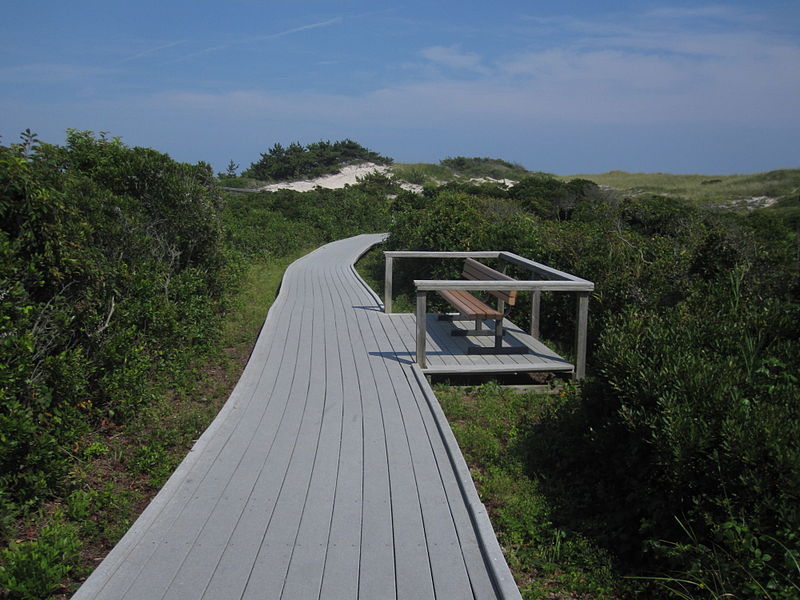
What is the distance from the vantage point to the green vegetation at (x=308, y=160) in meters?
49.3

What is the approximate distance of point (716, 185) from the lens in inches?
1802

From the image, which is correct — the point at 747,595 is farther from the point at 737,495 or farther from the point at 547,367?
the point at 547,367

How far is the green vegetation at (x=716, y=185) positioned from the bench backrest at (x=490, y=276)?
86.1 ft

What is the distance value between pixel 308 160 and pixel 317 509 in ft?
161

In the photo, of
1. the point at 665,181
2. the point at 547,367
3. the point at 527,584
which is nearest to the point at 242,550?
the point at 527,584

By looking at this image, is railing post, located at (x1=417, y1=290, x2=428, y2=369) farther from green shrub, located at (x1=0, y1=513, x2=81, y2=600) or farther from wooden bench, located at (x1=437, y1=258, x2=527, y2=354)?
green shrub, located at (x1=0, y1=513, x2=81, y2=600)

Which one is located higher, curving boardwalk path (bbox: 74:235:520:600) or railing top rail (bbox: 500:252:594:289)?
railing top rail (bbox: 500:252:594:289)

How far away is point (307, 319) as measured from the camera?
30.8 feet

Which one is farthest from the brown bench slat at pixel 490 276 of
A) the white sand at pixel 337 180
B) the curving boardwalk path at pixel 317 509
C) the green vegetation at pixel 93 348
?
the white sand at pixel 337 180

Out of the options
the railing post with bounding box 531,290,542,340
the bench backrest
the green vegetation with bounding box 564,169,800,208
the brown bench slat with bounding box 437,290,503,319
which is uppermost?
the green vegetation with bounding box 564,169,800,208

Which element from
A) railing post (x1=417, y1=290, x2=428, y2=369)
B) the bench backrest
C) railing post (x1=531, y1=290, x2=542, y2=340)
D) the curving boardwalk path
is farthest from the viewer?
railing post (x1=531, y1=290, x2=542, y2=340)

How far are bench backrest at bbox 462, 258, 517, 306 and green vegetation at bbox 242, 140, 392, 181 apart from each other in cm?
4189

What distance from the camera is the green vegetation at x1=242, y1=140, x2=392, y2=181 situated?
49344mm

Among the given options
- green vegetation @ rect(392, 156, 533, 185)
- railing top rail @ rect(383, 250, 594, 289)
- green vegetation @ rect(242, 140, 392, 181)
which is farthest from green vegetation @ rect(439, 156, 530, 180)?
railing top rail @ rect(383, 250, 594, 289)
